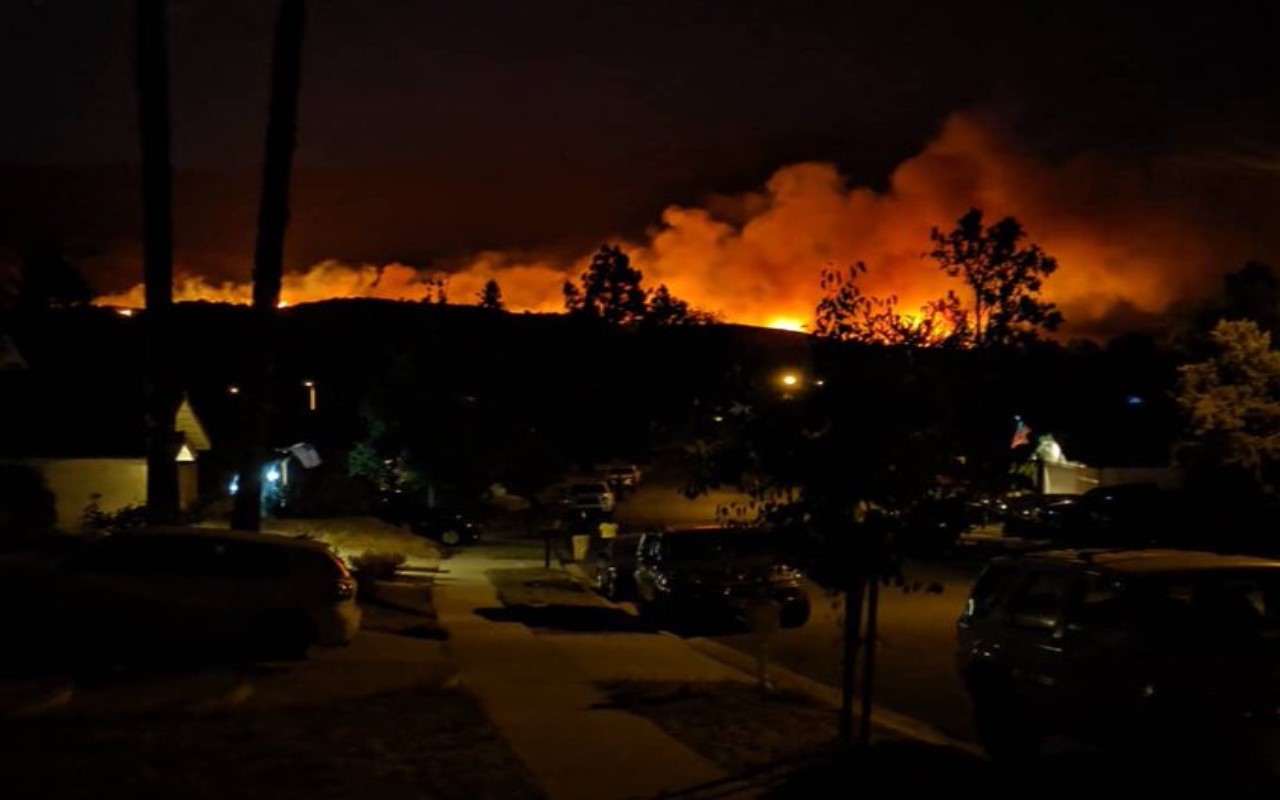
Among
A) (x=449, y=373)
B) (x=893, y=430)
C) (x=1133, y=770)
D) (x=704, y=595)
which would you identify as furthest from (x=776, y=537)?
(x=449, y=373)

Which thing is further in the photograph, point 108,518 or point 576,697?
point 108,518

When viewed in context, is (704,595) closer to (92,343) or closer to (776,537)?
(776,537)

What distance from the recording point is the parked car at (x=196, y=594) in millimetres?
15977

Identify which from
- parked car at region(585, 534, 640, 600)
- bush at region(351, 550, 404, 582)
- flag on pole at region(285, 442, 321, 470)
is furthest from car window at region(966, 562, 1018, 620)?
flag on pole at region(285, 442, 321, 470)

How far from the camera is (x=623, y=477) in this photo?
7712cm

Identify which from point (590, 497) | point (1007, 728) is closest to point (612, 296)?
point (590, 497)

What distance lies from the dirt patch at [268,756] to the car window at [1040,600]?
3938 millimetres

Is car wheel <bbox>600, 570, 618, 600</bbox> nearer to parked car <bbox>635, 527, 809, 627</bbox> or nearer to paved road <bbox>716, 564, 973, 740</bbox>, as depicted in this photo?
paved road <bbox>716, 564, 973, 740</bbox>

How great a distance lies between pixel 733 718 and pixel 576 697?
2062 millimetres

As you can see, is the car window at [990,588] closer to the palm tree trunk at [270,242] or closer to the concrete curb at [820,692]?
the concrete curb at [820,692]

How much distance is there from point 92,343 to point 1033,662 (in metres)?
66.1

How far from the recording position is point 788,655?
795 inches

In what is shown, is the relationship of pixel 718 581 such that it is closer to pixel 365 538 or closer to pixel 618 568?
pixel 618 568

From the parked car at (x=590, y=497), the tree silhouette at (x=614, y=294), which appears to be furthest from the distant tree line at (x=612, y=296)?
the parked car at (x=590, y=497)
